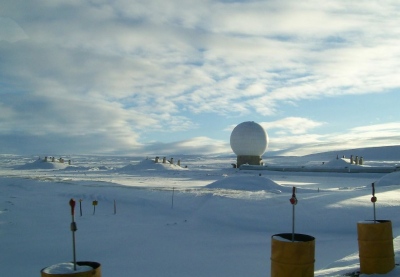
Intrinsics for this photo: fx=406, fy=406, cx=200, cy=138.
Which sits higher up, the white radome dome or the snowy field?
the white radome dome

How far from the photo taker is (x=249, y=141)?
56719 millimetres

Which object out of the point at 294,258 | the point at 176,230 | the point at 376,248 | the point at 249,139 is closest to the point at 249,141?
the point at 249,139

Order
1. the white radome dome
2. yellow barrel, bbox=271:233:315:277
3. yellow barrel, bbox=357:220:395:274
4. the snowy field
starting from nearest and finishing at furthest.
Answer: yellow barrel, bbox=271:233:315:277 → yellow barrel, bbox=357:220:395:274 → the snowy field → the white radome dome

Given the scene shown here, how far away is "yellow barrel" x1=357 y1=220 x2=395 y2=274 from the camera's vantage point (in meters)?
6.64

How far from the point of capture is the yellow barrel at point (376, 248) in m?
6.64

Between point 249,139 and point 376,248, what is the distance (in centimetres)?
5006

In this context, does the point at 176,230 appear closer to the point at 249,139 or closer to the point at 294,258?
the point at 294,258

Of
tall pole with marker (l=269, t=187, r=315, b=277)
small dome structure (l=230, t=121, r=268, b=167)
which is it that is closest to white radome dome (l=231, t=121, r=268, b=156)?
small dome structure (l=230, t=121, r=268, b=167)

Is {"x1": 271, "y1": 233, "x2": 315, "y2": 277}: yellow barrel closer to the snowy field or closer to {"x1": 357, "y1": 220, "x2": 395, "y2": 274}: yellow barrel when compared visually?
{"x1": 357, "y1": 220, "x2": 395, "y2": 274}: yellow barrel

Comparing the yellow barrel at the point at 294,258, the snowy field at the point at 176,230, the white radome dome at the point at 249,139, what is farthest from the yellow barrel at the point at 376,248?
the white radome dome at the point at 249,139

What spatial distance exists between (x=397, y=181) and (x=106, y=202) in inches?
759

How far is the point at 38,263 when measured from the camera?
9719mm

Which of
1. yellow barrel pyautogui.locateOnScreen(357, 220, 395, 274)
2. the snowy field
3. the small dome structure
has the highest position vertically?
the small dome structure

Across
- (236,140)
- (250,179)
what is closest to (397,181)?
(250,179)
